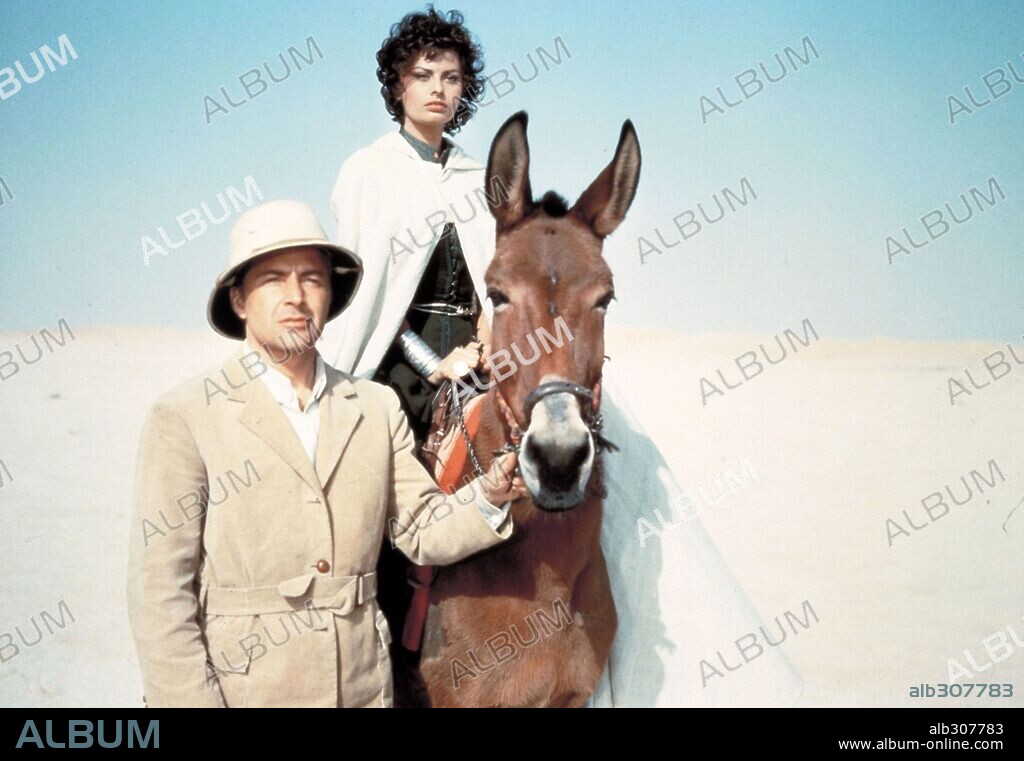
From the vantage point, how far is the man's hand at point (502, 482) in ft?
8.36

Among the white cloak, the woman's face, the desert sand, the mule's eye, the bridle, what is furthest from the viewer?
the desert sand

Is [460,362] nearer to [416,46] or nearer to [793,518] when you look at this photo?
[416,46]

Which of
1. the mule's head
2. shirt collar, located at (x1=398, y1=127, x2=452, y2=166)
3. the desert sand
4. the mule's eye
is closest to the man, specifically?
the mule's head

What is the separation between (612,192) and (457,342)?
1.06 m

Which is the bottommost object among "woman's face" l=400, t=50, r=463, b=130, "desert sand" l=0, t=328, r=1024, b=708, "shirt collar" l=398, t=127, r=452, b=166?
"desert sand" l=0, t=328, r=1024, b=708

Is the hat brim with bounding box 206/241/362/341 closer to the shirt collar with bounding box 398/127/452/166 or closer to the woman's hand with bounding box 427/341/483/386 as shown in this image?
the woman's hand with bounding box 427/341/483/386

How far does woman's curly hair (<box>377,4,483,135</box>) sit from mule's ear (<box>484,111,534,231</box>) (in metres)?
1.06

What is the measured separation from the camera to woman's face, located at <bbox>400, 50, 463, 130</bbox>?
3.59 meters

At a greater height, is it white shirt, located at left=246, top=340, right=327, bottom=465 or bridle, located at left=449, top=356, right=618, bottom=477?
white shirt, located at left=246, top=340, right=327, bottom=465

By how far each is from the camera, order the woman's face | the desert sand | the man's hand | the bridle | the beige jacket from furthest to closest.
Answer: the desert sand → the woman's face → the man's hand → the bridle → the beige jacket

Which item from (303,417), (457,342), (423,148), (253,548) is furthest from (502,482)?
(423,148)

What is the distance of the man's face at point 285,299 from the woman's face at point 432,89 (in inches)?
50.9


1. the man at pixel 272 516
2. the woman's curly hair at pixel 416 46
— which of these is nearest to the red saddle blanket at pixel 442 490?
the man at pixel 272 516
